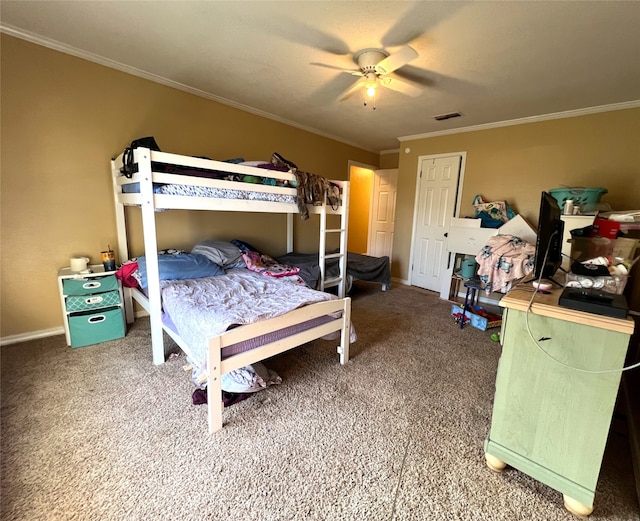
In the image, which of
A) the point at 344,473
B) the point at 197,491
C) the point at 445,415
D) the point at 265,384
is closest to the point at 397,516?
the point at 344,473

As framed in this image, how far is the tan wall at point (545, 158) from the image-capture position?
303 cm

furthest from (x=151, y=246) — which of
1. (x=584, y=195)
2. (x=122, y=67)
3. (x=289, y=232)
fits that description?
(x=584, y=195)

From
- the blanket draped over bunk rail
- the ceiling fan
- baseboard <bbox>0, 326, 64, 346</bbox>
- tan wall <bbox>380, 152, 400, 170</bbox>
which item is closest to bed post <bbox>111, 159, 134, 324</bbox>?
baseboard <bbox>0, 326, 64, 346</bbox>

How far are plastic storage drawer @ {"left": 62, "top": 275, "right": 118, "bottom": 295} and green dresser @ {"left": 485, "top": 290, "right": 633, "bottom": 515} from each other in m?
2.90

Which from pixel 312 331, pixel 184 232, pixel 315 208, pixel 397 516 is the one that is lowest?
pixel 397 516

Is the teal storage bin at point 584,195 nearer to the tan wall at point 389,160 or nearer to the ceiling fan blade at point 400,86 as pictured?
the ceiling fan blade at point 400,86

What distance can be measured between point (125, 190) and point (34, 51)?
1185 mm

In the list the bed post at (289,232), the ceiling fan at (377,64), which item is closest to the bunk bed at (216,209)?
the ceiling fan at (377,64)

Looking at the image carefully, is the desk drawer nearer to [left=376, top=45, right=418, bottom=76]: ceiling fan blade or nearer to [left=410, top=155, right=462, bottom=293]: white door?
[left=376, top=45, right=418, bottom=76]: ceiling fan blade

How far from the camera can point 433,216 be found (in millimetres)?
4488

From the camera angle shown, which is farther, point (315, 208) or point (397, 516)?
point (315, 208)

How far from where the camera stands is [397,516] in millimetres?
1176

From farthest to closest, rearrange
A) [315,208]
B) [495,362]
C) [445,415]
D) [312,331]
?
1. [315,208]
2. [495,362]
3. [312,331]
4. [445,415]

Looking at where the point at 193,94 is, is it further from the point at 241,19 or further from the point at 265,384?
the point at 265,384
